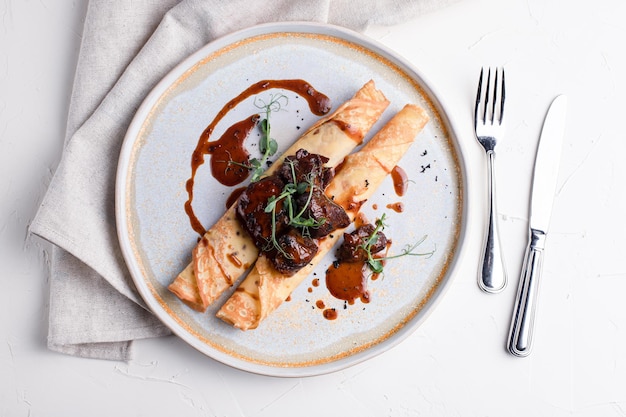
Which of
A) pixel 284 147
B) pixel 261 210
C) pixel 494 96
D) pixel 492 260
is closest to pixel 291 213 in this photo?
pixel 261 210

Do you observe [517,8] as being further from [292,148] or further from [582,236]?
[292,148]

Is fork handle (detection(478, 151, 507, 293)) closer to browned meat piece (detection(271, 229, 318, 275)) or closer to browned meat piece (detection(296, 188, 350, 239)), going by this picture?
browned meat piece (detection(296, 188, 350, 239))

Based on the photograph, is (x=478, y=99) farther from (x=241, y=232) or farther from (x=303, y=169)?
(x=241, y=232)

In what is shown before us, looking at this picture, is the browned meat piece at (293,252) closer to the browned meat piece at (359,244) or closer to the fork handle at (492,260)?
the browned meat piece at (359,244)

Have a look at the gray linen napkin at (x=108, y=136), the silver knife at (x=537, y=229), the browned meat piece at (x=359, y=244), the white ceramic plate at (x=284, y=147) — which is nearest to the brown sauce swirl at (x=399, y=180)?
the white ceramic plate at (x=284, y=147)

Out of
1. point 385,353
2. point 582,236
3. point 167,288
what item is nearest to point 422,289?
point 385,353

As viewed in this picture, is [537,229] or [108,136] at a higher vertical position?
[537,229]
